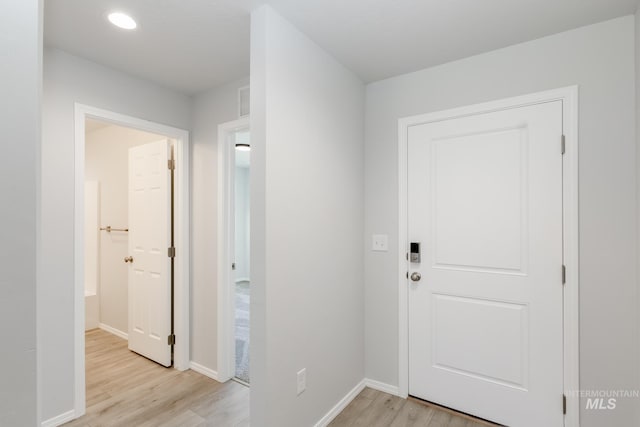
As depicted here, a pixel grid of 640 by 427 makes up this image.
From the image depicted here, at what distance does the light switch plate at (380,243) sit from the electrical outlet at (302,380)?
106cm

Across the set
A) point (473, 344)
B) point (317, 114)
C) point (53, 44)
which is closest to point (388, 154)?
point (317, 114)

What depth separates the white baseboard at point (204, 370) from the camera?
2688 mm

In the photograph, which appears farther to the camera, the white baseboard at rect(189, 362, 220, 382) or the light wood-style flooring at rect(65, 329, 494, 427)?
the white baseboard at rect(189, 362, 220, 382)

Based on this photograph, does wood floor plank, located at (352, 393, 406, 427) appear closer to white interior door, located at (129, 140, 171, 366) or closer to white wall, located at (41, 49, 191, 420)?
white interior door, located at (129, 140, 171, 366)

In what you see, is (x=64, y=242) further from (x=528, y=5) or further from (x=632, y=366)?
(x=632, y=366)

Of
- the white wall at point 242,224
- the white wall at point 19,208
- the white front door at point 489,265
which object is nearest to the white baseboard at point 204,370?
the white front door at point 489,265

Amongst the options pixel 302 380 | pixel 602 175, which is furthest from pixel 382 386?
pixel 602 175

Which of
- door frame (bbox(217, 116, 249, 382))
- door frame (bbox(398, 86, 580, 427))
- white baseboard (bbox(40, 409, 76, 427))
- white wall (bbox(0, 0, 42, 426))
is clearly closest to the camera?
white wall (bbox(0, 0, 42, 426))

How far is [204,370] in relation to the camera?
2.75 m

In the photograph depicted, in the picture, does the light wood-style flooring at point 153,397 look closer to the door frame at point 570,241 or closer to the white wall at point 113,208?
the white wall at point 113,208

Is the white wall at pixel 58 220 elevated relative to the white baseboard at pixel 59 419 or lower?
elevated

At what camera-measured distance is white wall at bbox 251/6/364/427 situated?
5.49ft

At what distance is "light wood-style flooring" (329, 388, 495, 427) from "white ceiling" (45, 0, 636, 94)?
8.12ft

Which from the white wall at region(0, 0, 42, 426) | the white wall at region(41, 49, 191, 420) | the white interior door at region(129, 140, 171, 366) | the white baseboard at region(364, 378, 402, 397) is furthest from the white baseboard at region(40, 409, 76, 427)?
the white baseboard at region(364, 378, 402, 397)
